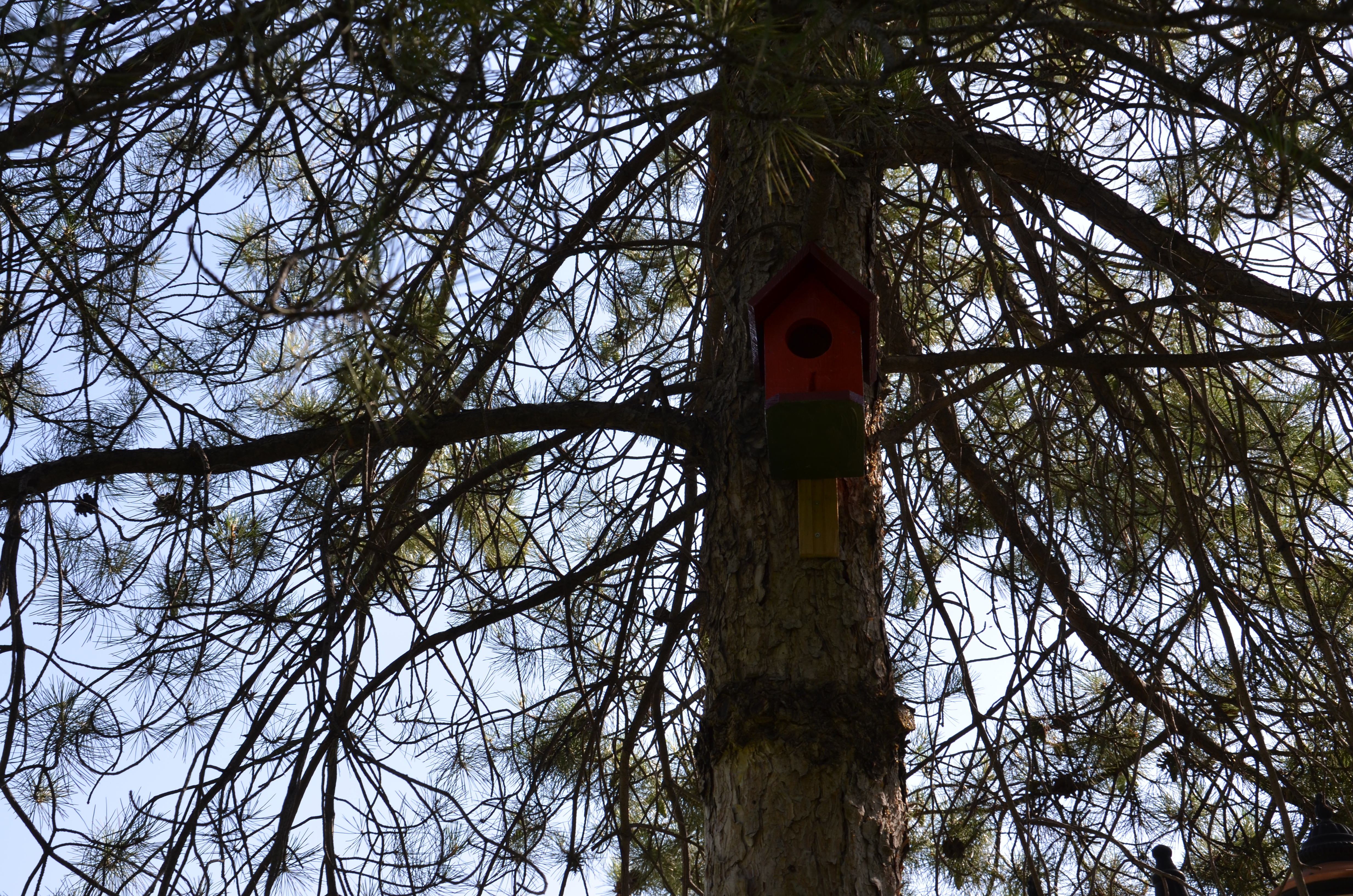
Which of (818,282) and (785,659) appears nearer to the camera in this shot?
(785,659)

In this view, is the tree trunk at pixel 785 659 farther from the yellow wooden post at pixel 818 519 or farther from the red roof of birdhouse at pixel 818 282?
the red roof of birdhouse at pixel 818 282

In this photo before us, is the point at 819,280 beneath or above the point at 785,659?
above

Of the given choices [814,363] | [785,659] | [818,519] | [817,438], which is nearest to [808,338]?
[814,363]

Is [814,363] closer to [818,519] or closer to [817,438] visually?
[817,438]

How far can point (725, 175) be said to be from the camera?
9.35 ft

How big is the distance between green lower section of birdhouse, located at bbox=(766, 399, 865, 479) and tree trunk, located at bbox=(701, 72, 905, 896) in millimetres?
106

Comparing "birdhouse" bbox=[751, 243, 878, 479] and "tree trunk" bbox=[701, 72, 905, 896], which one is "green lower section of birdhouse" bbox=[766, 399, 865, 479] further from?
"tree trunk" bbox=[701, 72, 905, 896]

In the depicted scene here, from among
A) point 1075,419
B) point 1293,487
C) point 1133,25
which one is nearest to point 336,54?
point 1133,25

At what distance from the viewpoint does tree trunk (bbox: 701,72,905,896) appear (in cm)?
201

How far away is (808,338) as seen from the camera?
7.60 ft

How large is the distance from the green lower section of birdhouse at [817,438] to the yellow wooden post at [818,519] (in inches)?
1.2

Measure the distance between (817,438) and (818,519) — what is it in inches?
6.6

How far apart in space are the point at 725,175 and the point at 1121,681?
1564 mm

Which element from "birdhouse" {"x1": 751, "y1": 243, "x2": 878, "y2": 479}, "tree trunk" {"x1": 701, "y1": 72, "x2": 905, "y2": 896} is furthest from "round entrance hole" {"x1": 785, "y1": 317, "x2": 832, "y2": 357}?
"tree trunk" {"x1": 701, "y1": 72, "x2": 905, "y2": 896}
